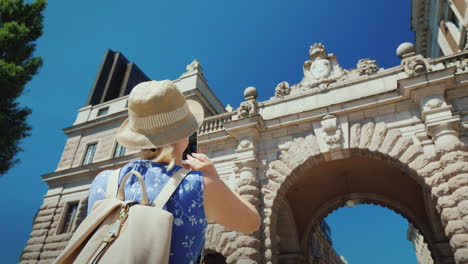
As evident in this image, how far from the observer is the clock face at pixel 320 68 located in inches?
440

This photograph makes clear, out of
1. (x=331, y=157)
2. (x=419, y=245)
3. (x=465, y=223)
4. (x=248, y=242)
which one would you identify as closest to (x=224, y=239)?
(x=248, y=242)

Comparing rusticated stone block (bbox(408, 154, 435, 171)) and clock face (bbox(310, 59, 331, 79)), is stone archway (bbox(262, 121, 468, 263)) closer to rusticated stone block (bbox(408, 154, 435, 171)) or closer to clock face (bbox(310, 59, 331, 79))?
rusticated stone block (bbox(408, 154, 435, 171))

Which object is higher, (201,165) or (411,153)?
(411,153)

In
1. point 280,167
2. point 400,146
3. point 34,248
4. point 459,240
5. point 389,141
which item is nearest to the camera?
point 459,240

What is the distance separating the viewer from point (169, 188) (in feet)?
5.65

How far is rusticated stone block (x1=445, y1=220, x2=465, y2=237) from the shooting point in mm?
6645

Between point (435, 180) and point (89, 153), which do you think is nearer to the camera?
point (435, 180)

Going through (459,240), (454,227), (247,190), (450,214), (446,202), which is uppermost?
(247,190)

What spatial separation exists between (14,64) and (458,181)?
1535 centimetres

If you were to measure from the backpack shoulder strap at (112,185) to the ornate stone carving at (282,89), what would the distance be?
1011 centimetres

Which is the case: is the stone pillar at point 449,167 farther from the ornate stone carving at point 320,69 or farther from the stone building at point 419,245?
the stone building at point 419,245

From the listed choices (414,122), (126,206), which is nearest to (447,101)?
(414,122)

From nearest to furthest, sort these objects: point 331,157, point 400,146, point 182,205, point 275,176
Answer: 1. point 182,205
2. point 400,146
3. point 331,157
4. point 275,176

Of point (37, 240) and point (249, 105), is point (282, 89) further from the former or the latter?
point (37, 240)
